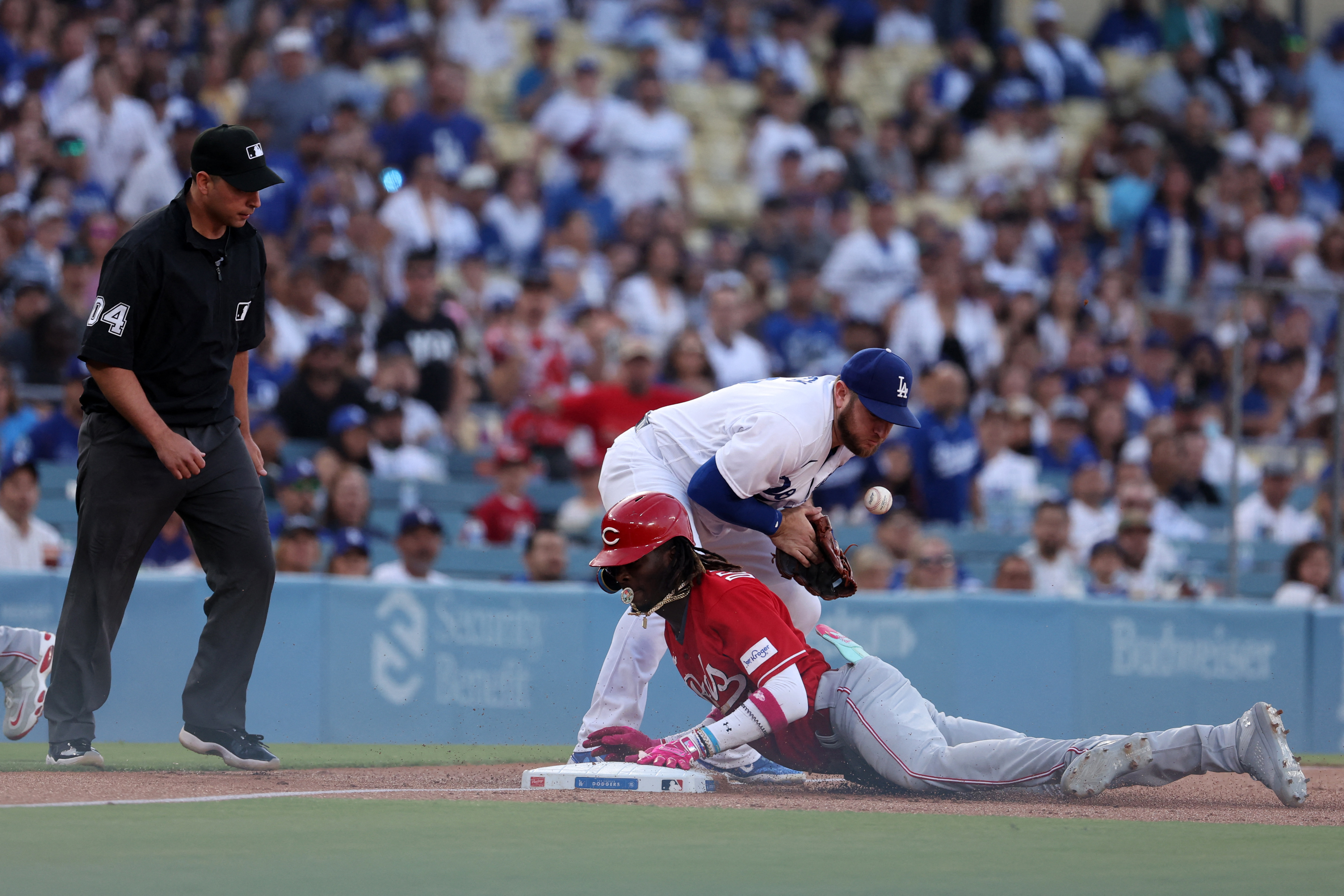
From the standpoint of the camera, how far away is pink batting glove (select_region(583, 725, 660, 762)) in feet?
20.8

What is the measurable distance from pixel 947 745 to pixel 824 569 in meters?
0.75

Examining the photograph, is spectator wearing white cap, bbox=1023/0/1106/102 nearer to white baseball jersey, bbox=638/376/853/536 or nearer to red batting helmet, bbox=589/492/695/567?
white baseball jersey, bbox=638/376/853/536

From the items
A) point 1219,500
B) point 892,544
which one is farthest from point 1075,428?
point 892,544

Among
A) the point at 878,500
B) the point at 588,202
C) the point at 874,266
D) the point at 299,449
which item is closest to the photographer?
the point at 878,500

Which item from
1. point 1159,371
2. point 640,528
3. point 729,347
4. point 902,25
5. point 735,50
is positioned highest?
point 902,25

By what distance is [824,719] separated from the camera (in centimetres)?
583

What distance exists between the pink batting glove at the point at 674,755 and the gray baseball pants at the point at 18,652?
2.23m

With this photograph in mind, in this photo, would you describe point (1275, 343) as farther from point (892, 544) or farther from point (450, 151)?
point (450, 151)

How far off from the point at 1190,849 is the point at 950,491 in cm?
722

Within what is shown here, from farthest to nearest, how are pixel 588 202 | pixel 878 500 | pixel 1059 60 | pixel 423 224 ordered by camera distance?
pixel 1059 60 → pixel 588 202 → pixel 423 224 → pixel 878 500

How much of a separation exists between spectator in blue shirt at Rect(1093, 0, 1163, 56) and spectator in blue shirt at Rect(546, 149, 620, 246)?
24.9ft

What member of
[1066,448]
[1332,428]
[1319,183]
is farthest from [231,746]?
[1319,183]

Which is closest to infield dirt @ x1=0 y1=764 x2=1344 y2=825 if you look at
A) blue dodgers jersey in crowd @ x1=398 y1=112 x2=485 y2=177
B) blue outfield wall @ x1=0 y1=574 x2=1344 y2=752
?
blue outfield wall @ x1=0 y1=574 x2=1344 y2=752

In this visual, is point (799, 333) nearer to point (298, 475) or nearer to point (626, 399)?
point (626, 399)
